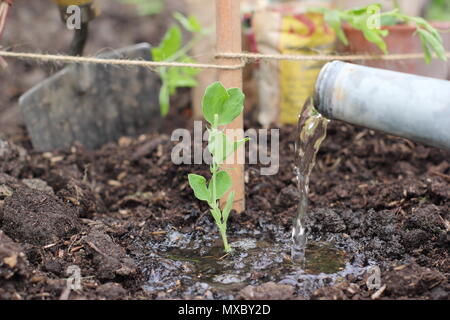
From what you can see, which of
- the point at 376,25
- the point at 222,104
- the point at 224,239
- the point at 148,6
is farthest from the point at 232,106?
the point at 148,6

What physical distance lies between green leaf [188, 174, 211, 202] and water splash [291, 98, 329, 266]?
0.27 meters

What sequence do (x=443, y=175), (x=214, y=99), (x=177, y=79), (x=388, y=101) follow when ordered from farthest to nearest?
(x=177, y=79) → (x=443, y=175) → (x=214, y=99) → (x=388, y=101)

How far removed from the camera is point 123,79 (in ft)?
8.18

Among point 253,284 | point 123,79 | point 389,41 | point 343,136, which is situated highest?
point 389,41

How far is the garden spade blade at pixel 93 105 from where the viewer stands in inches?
89.7

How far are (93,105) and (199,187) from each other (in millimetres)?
1018

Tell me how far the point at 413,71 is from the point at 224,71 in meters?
0.84

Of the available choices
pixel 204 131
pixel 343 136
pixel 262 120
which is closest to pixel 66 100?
pixel 204 131

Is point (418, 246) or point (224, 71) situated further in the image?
point (224, 71)

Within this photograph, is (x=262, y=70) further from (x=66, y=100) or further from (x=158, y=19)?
(x=158, y=19)

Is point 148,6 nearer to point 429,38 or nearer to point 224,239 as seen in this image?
point 429,38

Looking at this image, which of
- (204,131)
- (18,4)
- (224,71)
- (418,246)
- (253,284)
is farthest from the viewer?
(18,4)

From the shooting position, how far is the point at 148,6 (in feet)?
11.9

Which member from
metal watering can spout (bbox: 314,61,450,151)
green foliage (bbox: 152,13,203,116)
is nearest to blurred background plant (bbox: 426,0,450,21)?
green foliage (bbox: 152,13,203,116)
